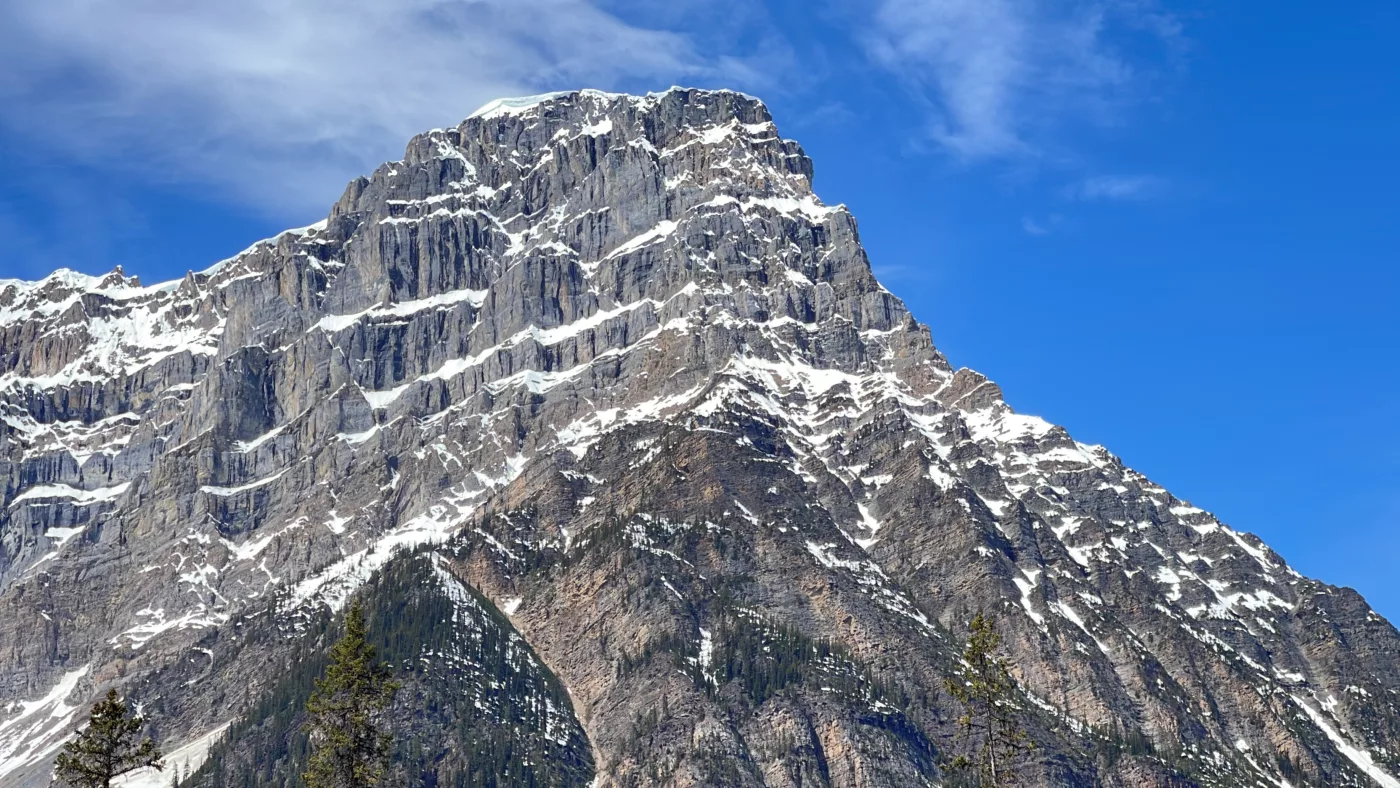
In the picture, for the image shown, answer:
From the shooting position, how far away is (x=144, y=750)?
314ft

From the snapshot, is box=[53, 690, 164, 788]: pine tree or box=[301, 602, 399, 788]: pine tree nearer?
box=[53, 690, 164, 788]: pine tree

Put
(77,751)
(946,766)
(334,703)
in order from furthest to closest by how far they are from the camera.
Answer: (946,766)
(334,703)
(77,751)

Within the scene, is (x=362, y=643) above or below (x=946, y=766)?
above

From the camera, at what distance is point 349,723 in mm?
101875

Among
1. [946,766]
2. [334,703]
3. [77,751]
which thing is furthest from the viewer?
[946,766]

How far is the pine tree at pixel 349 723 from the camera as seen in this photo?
10081cm

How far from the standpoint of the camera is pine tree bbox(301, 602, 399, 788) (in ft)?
331

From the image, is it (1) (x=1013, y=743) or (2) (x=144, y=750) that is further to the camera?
(1) (x=1013, y=743)

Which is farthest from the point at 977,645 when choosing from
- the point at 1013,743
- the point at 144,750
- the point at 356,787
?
the point at 144,750

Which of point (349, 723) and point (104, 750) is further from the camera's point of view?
point (349, 723)

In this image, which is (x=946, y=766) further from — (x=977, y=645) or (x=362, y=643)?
(x=362, y=643)

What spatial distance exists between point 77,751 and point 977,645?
144ft

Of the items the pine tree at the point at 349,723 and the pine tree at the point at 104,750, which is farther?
the pine tree at the point at 349,723

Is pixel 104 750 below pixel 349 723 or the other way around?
below
